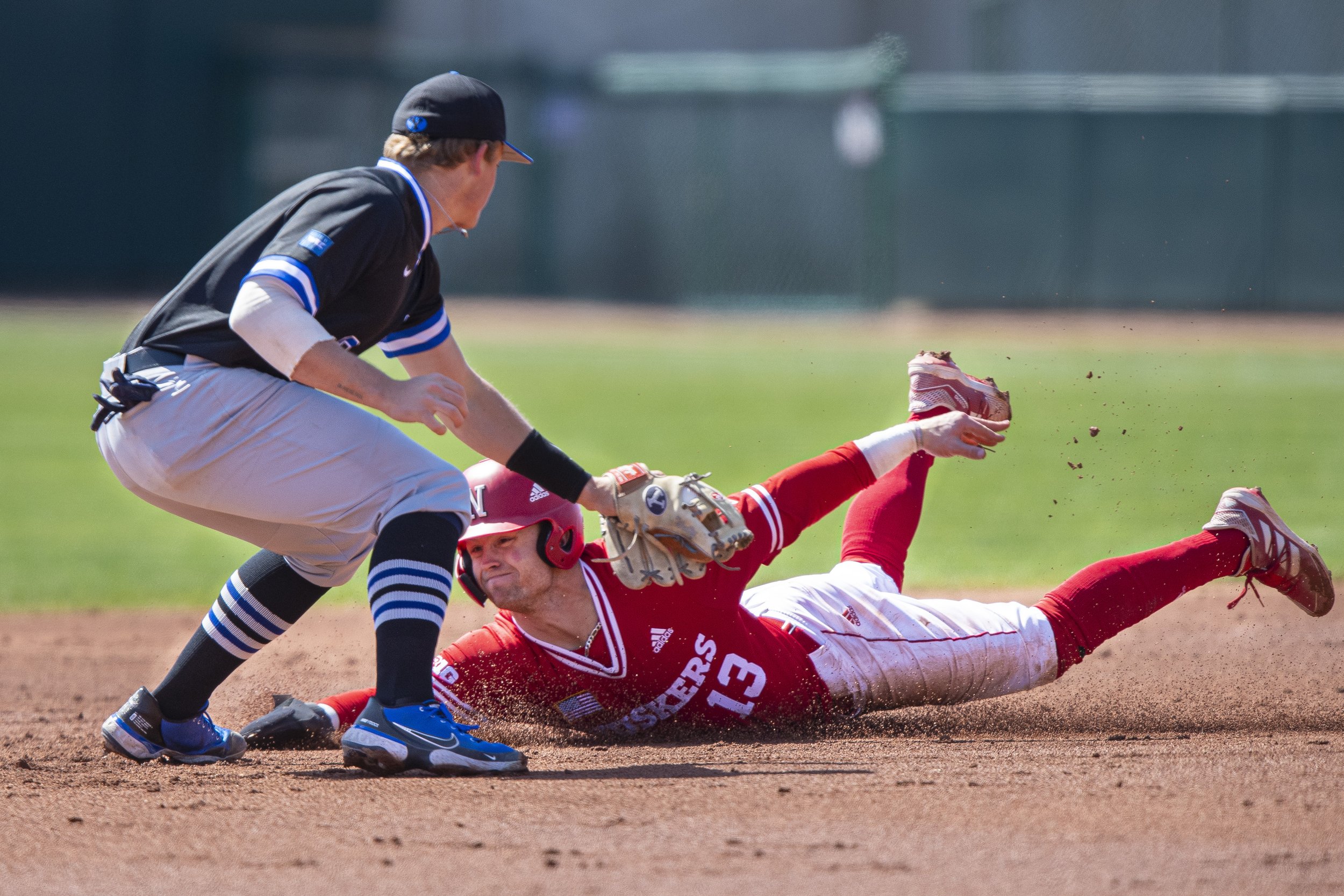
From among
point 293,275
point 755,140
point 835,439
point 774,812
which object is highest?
point 755,140

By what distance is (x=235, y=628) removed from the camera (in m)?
3.30

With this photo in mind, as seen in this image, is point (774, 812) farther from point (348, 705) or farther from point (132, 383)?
point (132, 383)

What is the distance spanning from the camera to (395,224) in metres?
2.89

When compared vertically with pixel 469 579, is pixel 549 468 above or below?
above

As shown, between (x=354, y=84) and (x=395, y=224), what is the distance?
18780 millimetres

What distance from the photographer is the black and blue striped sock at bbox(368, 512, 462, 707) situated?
2.90 metres

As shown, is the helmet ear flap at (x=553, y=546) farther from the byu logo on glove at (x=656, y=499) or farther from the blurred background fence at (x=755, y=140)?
the blurred background fence at (x=755, y=140)

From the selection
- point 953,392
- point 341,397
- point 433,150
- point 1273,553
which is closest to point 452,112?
point 433,150

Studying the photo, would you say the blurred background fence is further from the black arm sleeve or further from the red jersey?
the black arm sleeve

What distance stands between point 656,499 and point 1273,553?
1753 millimetres

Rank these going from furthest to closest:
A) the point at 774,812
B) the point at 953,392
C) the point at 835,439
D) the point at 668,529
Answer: the point at 835,439
the point at 953,392
the point at 668,529
the point at 774,812

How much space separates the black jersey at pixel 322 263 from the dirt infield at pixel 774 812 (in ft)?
3.19

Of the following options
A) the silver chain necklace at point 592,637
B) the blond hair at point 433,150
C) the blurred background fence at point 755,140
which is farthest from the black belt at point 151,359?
the blurred background fence at point 755,140

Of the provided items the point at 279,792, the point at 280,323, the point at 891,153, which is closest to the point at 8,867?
the point at 279,792
